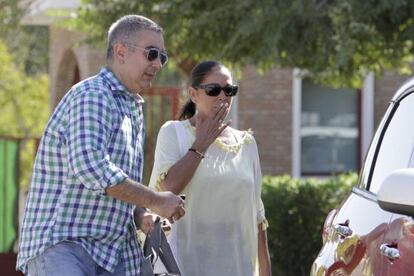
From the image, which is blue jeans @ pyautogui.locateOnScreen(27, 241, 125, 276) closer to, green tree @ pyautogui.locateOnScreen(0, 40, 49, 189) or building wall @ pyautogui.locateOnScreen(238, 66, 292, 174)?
building wall @ pyautogui.locateOnScreen(238, 66, 292, 174)

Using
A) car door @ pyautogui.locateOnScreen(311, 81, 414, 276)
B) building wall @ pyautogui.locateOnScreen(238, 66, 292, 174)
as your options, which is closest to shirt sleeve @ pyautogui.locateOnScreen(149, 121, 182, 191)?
car door @ pyautogui.locateOnScreen(311, 81, 414, 276)

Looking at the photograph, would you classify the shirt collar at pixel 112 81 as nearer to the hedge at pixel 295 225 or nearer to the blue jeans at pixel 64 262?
the blue jeans at pixel 64 262

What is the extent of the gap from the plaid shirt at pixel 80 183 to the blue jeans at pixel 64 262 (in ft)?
0.08

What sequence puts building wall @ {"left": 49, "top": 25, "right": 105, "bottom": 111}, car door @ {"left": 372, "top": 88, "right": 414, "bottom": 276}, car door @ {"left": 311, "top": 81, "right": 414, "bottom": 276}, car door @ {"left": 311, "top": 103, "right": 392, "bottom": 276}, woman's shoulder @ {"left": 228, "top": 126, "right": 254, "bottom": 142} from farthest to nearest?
building wall @ {"left": 49, "top": 25, "right": 105, "bottom": 111} → woman's shoulder @ {"left": 228, "top": 126, "right": 254, "bottom": 142} → car door @ {"left": 311, "top": 103, "right": 392, "bottom": 276} → car door @ {"left": 311, "top": 81, "right": 414, "bottom": 276} → car door @ {"left": 372, "top": 88, "right": 414, "bottom": 276}

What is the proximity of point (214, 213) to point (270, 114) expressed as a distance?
1139 centimetres

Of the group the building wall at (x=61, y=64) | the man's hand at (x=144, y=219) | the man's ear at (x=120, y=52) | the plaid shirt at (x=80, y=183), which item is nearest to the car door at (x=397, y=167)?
the man's hand at (x=144, y=219)

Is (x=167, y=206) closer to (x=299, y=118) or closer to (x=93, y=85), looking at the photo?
(x=93, y=85)

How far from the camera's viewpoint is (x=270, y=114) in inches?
669

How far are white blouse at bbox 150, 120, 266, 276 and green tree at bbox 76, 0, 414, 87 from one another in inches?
128

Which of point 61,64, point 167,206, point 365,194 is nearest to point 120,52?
point 167,206

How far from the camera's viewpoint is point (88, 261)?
15.8 feet

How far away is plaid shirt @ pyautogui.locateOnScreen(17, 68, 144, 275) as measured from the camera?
4723mm

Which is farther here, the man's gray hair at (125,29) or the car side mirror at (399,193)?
the man's gray hair at (125,29)

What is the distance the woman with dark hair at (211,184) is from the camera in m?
5.66
